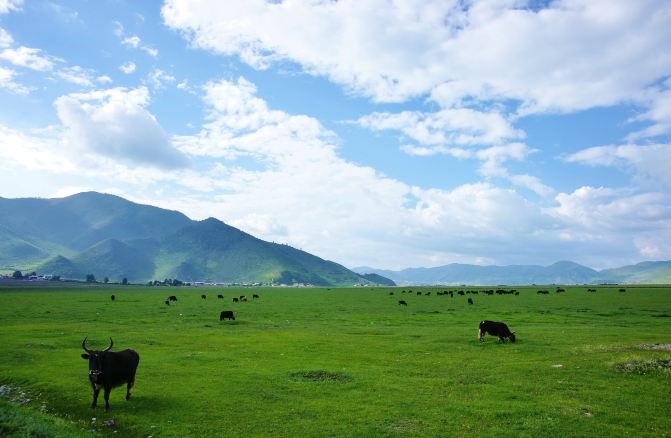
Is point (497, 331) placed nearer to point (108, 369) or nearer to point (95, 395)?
point (108, 369)

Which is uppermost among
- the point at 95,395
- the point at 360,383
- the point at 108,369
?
the point at 108,369

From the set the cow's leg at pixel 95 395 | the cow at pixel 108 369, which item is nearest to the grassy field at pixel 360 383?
the cow's leg at pixel 95 395

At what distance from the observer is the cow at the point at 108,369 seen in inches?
694

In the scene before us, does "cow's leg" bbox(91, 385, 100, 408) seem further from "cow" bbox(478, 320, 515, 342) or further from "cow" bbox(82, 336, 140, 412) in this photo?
"cow" bbox(478, 320, 515, 342)

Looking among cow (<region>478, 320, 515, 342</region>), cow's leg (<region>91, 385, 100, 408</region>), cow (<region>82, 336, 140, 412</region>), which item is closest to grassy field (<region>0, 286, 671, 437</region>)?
cow's leg (<region>91, 385, 100, 408</region>)

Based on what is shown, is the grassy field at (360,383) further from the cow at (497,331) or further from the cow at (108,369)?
the cow at (497,331)

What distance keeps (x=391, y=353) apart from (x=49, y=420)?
20.9 metres

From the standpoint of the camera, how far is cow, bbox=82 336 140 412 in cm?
1762

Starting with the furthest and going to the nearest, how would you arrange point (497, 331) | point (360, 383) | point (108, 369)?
point (497, 331), point (360, 383), point (108, 369)

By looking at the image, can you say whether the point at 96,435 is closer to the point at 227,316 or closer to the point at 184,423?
the point at 184,423

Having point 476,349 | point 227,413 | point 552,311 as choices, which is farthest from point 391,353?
point 552,311

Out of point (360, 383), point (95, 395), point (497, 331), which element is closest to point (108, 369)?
point (95, 395)

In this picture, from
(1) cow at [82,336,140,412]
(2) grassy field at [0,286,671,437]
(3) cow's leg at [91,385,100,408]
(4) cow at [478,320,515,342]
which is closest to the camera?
(2) grassy field at [0,286,671,437]

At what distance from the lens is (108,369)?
18.3 metres
